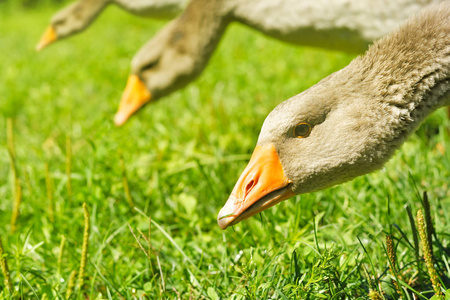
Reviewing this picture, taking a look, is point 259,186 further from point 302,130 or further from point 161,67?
point 161,67

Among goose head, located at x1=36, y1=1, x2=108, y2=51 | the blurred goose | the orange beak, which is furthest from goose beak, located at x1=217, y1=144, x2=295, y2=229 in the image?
the orange beak

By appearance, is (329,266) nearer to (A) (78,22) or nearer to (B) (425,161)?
(B) (425,161)

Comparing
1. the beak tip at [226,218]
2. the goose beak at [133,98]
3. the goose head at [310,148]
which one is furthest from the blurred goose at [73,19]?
the beak tip at [226,218]

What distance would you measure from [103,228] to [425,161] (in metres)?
2.31

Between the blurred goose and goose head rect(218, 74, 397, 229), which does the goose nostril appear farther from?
the blurred goose

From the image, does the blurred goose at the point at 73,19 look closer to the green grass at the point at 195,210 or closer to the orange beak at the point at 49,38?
the orange beak at the point at 49,38

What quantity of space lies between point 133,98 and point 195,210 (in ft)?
5.70

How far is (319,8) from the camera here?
11.5 ft

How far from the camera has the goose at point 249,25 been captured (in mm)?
3332

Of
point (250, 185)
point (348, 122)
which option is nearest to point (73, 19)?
→ point (250, 185)

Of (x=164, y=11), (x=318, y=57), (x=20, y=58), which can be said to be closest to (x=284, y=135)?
(x=164, y=11)

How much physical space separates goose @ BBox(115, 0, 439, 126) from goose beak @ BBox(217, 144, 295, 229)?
4.71 ft

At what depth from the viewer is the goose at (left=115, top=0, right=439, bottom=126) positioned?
10.9 feet

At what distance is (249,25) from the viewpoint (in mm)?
4105
